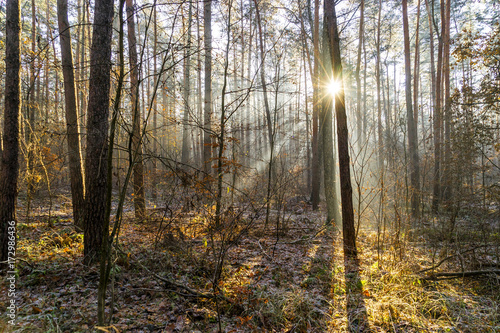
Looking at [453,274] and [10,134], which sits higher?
[10,134]

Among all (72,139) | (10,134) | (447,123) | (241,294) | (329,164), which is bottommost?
(241,294)

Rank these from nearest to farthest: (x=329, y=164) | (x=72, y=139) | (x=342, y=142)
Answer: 1. (x=342, y=142)
2. (x=72, y=139)
3. (x=329, y=164)

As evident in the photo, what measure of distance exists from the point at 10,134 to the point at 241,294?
4023mm

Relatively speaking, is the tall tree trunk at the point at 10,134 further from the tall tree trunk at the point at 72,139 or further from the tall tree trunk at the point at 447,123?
the tall tree trunk at the point at 447,123

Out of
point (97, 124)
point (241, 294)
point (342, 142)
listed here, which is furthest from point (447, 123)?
point (97, 124)

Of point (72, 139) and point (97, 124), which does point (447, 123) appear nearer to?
point (97, 124)

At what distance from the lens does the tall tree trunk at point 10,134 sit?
375 cm

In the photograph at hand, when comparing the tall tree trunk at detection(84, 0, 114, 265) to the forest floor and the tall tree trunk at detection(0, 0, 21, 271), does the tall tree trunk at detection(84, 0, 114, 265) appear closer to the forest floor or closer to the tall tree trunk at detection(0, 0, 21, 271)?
the forest floor

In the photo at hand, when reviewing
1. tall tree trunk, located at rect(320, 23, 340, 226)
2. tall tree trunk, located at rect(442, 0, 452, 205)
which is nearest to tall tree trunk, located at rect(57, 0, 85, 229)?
A: tall tree trunk, located at rect(320, 23, 340, 226)

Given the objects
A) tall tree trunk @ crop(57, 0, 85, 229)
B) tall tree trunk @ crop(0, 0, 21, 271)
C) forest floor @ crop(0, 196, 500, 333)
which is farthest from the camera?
tall tree trunk @ crop(57, 0, 85, 229)

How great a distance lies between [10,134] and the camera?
3.75 metres

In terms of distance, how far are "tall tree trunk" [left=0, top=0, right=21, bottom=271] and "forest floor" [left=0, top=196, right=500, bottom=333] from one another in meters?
0.56

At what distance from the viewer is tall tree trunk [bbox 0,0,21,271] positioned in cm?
375

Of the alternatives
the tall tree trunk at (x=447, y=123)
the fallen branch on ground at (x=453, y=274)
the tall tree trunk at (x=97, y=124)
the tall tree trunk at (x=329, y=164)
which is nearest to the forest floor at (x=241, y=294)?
the fallen branch on ground at (x=453, y=274)
